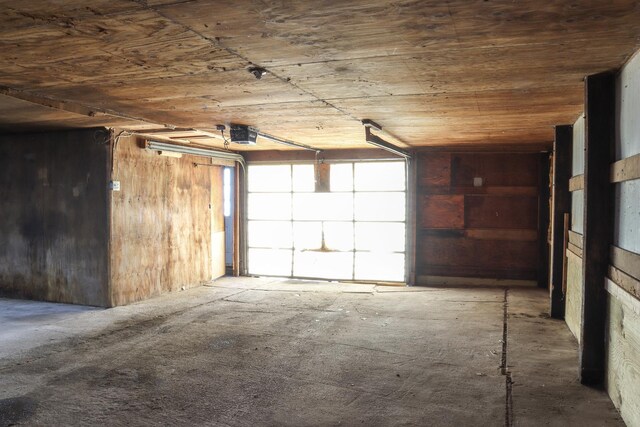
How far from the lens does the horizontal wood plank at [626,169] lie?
2.79m

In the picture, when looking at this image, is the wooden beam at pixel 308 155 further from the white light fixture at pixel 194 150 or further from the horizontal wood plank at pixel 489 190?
the horizontal wood plank at pixel 489 190

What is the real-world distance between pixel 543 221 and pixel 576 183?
292cm

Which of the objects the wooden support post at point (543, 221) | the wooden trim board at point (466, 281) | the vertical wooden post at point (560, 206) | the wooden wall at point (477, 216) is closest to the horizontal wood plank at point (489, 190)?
the wooden wall at point (477, 216)

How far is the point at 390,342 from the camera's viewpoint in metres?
4.68

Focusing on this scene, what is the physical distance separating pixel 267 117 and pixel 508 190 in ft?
14.6

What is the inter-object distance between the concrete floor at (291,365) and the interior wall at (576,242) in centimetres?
Result: 27

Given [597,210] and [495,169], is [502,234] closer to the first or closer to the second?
[495,169]

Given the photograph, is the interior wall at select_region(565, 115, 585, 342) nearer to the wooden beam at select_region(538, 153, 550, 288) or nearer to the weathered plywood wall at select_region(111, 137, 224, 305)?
the wooden beam at select_region(538, 153, 550, 288)

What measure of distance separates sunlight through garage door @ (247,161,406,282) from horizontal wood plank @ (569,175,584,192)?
3.26 metres

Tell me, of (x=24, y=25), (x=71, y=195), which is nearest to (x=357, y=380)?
(x=24, y=25)

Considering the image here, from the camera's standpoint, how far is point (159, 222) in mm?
7008

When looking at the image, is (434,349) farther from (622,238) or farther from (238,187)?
(238,187)

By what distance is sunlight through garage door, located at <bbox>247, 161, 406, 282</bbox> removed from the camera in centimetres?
835

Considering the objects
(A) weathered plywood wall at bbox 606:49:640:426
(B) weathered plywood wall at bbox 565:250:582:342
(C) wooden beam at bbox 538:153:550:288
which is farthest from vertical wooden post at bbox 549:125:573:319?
(A) weathered plywood wall at bbox 606:49:640:426
